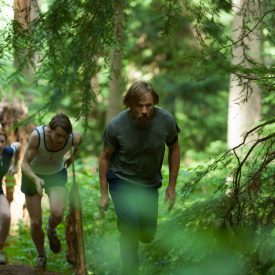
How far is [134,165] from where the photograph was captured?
6551mm

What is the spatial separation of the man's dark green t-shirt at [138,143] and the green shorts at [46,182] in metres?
1.30

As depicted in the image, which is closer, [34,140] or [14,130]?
[34,140]

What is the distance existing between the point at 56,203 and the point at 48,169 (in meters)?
0.44

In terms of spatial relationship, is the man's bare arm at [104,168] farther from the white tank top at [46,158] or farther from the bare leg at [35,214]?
the bare leg at [35,214]

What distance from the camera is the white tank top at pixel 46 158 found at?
732 cm

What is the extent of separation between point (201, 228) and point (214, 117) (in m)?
15.8

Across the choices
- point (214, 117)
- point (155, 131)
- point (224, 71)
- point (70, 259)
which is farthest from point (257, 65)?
point (214, 117)

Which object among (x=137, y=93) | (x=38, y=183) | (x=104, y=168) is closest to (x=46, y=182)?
(x=38, y=183)

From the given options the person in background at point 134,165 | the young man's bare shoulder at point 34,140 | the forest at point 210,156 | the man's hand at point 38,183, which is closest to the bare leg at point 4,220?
the forest at point 210,156

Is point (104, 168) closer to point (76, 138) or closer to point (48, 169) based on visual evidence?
point (76, 138)

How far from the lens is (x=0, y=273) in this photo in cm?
693

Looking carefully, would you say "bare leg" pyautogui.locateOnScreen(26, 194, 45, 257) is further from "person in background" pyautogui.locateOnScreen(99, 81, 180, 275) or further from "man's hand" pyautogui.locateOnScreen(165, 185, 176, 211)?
"man's hand" pyautogui.locateOnScreen(165, 185, 176, 211)

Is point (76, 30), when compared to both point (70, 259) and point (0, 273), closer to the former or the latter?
point (0, 273)

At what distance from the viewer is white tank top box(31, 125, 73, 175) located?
7322mm
